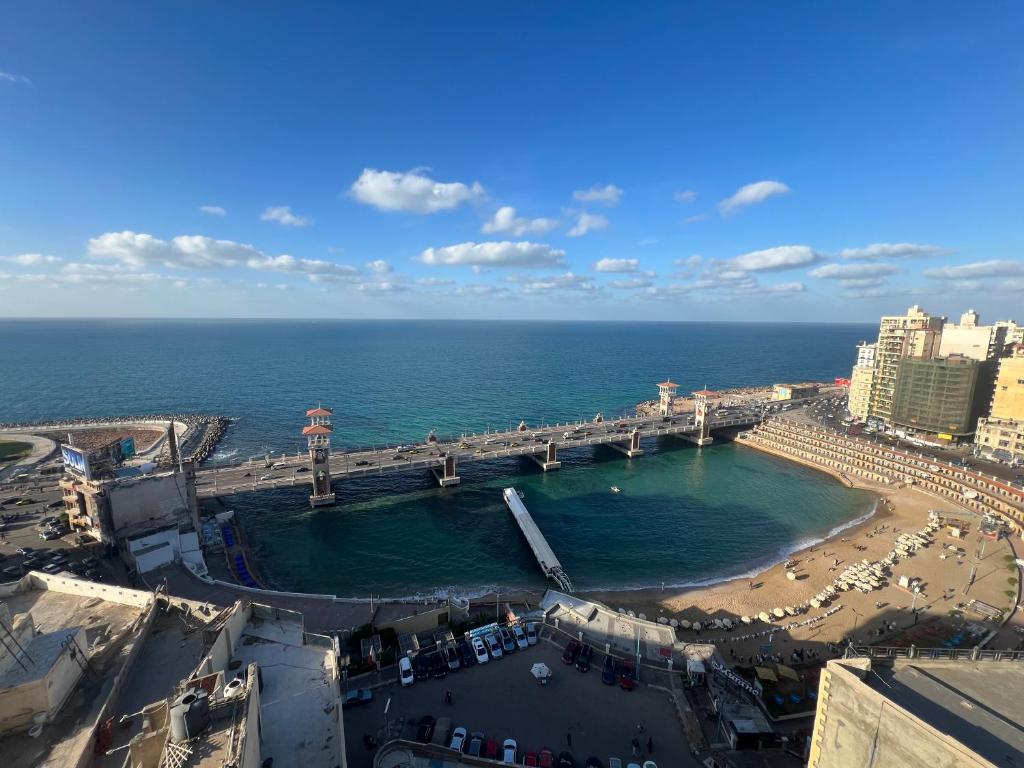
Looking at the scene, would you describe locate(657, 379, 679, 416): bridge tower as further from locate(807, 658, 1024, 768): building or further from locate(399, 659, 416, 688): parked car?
locate(807, 658, 1024, 768): building

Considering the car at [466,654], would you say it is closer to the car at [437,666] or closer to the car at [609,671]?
the car at [437,666]

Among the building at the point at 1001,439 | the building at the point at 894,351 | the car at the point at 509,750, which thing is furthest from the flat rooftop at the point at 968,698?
the building at the point at 894,351

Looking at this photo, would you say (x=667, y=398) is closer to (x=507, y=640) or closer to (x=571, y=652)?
(x=571, y=652)

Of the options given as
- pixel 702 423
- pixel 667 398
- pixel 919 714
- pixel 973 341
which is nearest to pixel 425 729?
pixel 919 714

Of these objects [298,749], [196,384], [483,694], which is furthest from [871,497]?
[196,384]

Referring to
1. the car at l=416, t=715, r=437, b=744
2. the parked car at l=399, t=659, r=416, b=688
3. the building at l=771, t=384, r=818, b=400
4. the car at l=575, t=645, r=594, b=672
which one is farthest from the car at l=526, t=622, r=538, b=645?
the building at l=771, t=384, r=818, b=400
